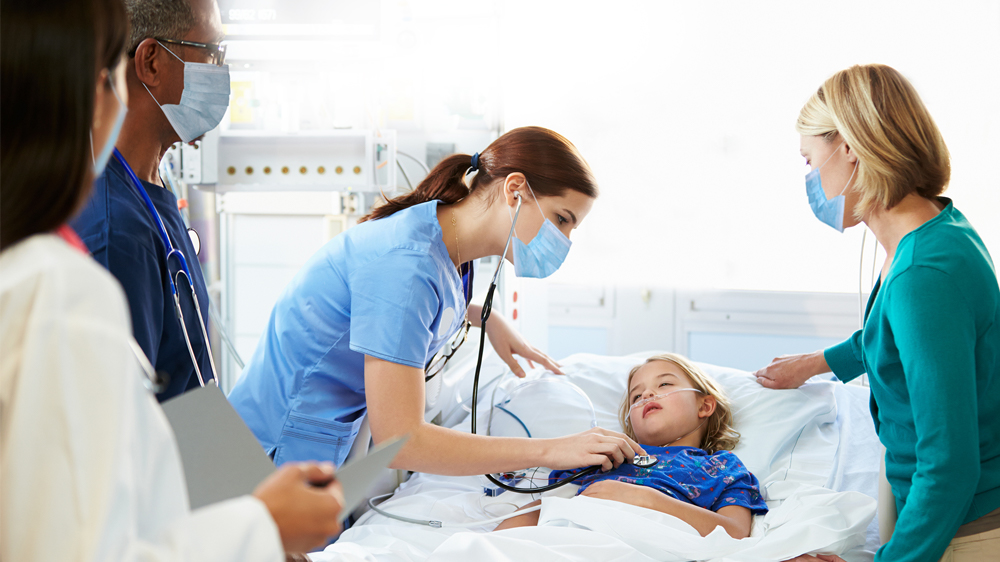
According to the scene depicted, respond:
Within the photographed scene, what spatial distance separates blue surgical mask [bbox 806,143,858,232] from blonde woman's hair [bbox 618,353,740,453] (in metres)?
0.71

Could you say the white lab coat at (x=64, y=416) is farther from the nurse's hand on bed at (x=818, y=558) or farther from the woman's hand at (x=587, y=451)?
the nurse's hand on bed at (x=818, y=558)

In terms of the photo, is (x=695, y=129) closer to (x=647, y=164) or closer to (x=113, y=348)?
(x=647, y=164)

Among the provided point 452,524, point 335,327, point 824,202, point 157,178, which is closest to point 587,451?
point 452,524

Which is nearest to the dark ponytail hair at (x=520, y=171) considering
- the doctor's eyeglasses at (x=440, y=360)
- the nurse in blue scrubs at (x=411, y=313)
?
the nurse in blue scrubs at (x=411, y=313)

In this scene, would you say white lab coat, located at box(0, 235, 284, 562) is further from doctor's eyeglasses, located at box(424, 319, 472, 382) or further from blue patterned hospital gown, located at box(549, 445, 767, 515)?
blue patterned hospital gown, located at box(549, 445, 767, 515)

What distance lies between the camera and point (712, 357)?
3660 millimetres

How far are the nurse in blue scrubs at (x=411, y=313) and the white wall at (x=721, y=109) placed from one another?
5.83 feet

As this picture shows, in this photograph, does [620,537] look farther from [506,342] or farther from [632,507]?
[506,342]

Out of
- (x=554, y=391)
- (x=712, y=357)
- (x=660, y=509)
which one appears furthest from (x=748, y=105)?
(x=660, y=509)

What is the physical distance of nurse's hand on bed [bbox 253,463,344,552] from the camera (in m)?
0.60

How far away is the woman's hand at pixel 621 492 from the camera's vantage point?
1.50m

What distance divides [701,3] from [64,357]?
3.39 meters

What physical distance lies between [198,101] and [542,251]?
80cm

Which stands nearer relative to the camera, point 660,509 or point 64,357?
point 64,357
